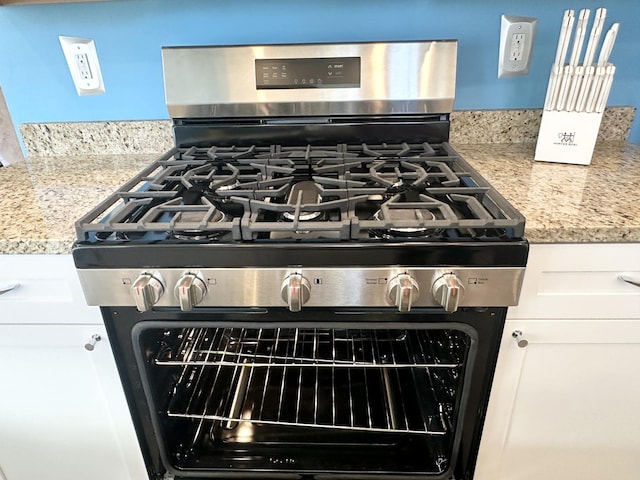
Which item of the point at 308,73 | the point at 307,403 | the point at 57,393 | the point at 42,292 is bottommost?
the point at 307,403

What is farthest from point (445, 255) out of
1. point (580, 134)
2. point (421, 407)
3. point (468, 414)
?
point (580, 134)

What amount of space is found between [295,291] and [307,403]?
0.50 m

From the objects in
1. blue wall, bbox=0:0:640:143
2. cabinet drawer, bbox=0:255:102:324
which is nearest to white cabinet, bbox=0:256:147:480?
cabinet drawer, bbox=0:255:102:324

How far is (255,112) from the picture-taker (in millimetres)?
1263

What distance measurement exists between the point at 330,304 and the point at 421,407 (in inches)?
18.6

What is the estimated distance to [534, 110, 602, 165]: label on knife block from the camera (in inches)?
43.8

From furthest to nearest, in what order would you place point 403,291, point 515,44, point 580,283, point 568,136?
point 515,44 → point 568,136 → point 580,283 → point 403,291

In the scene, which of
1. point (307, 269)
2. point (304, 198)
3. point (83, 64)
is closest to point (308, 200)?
point (304, 198)

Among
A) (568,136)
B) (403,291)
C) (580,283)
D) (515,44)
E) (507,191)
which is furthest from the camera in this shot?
(515,44)

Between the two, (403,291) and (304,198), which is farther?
(304,198)

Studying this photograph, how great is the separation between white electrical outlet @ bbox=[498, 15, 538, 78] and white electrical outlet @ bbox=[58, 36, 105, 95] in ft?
3.89

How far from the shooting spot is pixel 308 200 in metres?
0.91

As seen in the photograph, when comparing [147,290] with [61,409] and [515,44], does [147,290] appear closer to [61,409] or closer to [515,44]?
[61,409]

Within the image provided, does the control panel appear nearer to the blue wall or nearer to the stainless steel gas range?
the stainless steel gas range
